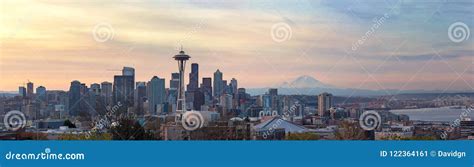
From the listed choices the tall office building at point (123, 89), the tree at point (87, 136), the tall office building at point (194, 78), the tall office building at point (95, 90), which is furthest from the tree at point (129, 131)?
the tall office building at point (194, 78)

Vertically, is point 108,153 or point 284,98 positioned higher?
point 284,98

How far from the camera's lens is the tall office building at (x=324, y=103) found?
22.6 feet

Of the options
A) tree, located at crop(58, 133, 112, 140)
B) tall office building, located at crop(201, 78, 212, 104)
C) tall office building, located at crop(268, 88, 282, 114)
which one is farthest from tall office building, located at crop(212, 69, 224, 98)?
tree, located at crop(58, 133, 112, 140)

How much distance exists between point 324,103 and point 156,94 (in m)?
1.51

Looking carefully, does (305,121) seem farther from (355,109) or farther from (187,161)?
→ (187,161)

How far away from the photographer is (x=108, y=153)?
643cm

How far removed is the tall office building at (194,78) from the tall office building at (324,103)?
111cm

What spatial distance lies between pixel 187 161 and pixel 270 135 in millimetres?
784

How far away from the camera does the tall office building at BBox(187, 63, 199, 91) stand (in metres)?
6.86

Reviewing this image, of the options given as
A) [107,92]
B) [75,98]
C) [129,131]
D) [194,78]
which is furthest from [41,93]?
[194,78]

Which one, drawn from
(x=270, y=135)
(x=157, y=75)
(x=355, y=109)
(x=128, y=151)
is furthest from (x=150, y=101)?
(x=355, y=109)

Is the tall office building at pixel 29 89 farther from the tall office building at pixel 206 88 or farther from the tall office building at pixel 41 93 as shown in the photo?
the tall office building at pixel 206 88

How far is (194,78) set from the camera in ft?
22.6

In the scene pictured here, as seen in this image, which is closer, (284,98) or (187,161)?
(187,161)
